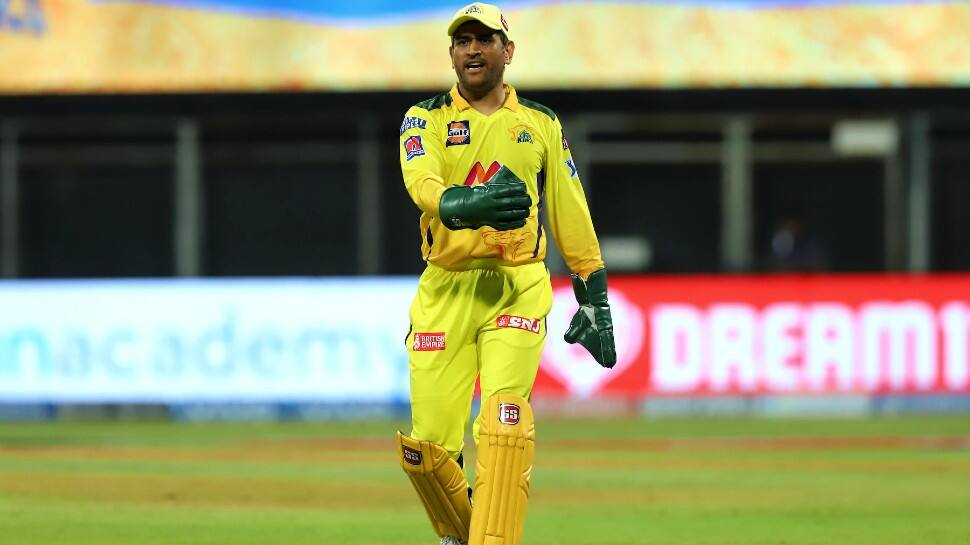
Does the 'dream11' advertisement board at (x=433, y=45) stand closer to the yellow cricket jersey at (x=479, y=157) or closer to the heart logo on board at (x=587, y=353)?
the heart logo on board at (x=587, y=353)

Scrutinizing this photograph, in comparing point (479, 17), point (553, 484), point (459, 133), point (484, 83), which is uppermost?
point (479, 17)

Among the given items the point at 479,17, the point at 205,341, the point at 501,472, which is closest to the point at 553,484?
the point at 501,472

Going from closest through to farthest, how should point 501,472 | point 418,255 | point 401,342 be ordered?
point 501,472, point 401,342, point 418,255

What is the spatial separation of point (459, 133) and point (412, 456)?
137 cm

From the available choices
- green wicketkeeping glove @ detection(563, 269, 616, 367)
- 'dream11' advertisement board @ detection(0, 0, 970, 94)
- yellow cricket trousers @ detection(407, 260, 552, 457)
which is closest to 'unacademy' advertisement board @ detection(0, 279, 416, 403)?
'dream11' advertisement board @ detection(0, 0, 970, 94)

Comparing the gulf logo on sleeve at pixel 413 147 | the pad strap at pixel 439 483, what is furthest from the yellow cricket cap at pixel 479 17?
the pad strap at pixel 439 483

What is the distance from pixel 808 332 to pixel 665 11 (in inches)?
186

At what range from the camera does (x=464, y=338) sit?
763 centimetres

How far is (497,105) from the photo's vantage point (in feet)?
25.2

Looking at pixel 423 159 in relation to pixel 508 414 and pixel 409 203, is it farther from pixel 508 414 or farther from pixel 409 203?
pixel 409 203

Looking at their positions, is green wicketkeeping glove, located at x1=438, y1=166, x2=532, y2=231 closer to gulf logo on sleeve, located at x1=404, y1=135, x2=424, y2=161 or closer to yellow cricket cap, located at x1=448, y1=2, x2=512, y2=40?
gulf logo on sleeve, located at x1=404, y1=135, x2=424, y2=161

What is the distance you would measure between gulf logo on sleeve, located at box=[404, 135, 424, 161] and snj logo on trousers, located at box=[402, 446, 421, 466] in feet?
4.03

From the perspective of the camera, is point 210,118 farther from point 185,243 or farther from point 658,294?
point 658,294

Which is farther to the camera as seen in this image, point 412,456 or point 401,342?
point 401,342
